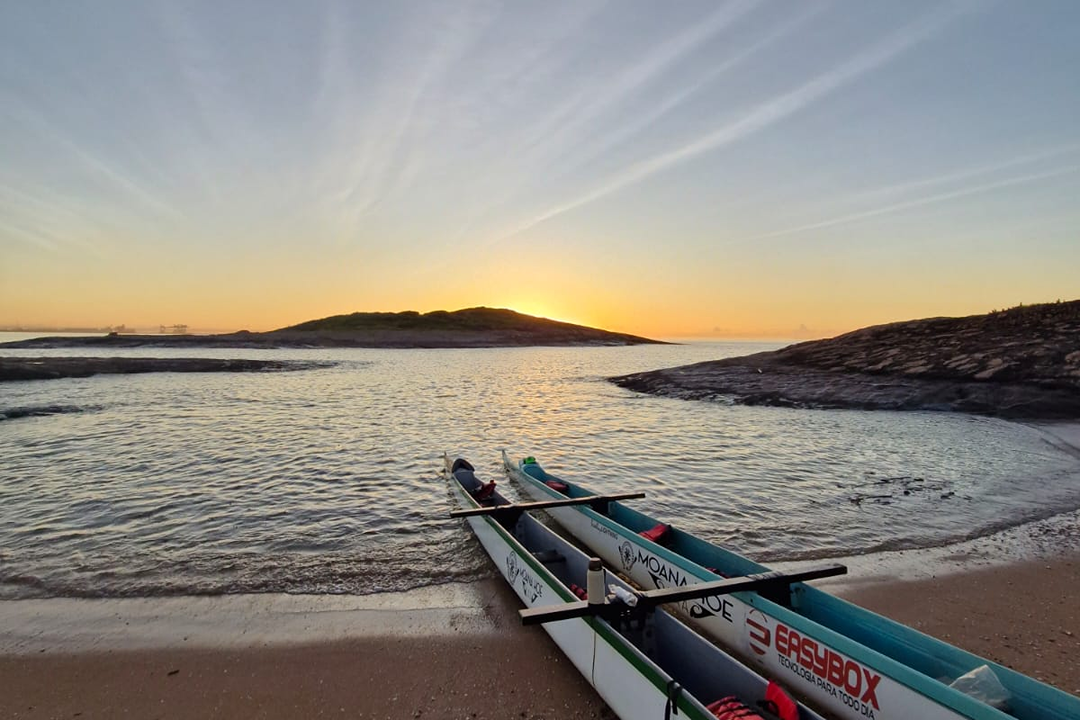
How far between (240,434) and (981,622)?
2395cm

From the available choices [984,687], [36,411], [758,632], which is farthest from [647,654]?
[36,411]

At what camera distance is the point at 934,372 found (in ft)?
100

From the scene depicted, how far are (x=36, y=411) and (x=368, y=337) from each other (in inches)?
5061

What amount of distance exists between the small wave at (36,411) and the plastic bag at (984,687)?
35.7m

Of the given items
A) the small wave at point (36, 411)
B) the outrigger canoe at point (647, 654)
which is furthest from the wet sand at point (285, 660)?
the small wave at point (36, 411)

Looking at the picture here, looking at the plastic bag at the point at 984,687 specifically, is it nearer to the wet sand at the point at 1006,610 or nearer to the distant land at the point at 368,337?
the wet sand at the point at 1006,610

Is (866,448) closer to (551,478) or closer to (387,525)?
(551,478)

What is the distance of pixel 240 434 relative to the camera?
70.4 ft

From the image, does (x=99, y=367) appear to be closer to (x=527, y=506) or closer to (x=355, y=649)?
(x=527, y=506)

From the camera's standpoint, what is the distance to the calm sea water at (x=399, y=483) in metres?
9.40

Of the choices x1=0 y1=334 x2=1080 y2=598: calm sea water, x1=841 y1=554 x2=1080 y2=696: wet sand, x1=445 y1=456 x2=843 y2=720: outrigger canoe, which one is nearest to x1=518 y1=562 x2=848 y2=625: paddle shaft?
x1=445 y1=456 x2=843 y2=720: outrigger canoe

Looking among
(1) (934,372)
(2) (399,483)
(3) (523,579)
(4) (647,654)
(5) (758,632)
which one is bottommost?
(2) (399,483)

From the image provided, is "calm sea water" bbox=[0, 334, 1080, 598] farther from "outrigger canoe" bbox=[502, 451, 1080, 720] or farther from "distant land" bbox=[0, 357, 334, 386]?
"distant land" bbox=[0, 357, 334, 386]


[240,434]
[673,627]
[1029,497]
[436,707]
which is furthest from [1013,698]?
[240,434]
